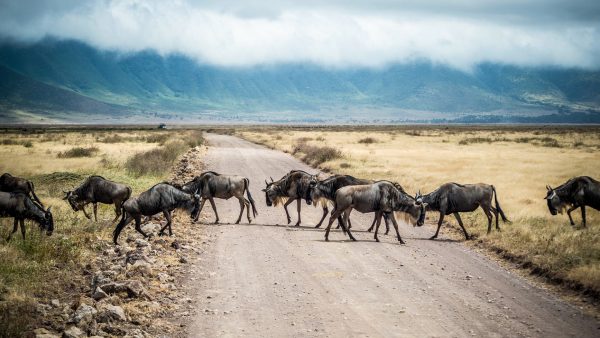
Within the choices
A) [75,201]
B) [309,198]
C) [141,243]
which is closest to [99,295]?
[141,243]

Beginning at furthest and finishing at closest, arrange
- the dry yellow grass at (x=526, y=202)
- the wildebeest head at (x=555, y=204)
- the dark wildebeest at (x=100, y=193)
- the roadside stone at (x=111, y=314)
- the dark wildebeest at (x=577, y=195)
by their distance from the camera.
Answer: the wildebeest head at (x=555, y=204)
the dark wildebeest at (x=577, y=195)
the dark wildebeest at (x=100, y=193)
the dry yellow grass at (x=526, y=202)
the roadside stone at (x=111, y=314)

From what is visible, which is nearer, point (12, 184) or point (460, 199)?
point (460, 199)

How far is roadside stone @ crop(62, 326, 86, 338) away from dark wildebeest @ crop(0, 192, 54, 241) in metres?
7.71

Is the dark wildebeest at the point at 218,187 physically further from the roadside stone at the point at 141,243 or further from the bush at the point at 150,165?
the bush at the point at 150,165

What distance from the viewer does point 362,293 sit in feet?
37.9

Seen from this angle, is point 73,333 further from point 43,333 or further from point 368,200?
point 368,200

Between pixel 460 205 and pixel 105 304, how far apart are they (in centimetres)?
1157

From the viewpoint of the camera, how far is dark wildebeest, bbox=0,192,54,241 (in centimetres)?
1591

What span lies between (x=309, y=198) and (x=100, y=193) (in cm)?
681

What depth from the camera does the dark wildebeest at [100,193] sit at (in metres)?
→ 18.9

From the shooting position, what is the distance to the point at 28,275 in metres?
12.1

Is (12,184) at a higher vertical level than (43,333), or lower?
higher

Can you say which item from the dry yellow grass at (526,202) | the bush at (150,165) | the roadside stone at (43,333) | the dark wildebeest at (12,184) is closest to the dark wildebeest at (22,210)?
the dark wildebeest at (12,184)

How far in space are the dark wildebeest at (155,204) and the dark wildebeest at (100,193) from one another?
264 cm
